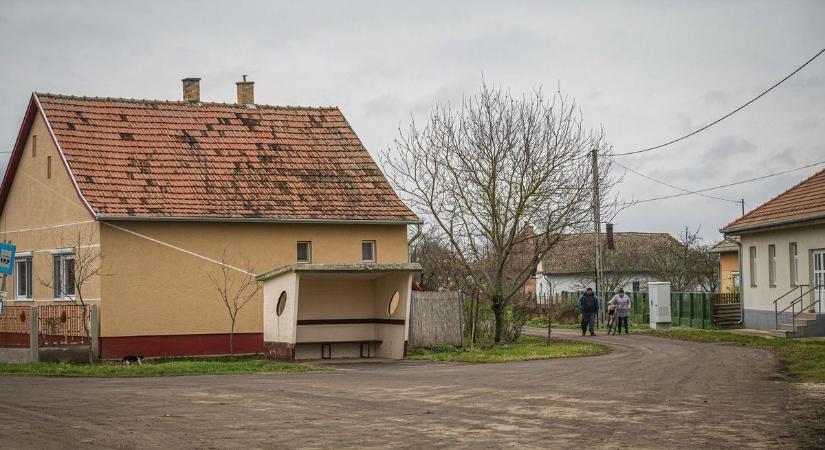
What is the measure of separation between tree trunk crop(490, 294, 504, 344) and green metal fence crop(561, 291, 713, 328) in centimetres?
1359

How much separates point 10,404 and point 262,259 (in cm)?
1567

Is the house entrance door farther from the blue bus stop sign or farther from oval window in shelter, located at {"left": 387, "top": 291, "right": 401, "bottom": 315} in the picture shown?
the blue bus stop sign

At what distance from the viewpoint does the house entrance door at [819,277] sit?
117 ft

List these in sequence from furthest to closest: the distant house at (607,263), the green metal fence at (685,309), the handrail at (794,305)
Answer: the distant house at (607,263) → the green metal fence at (685,309) → the handrail at (794,305)

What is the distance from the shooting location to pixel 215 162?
33031mm

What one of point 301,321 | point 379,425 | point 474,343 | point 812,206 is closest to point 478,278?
point 474,343

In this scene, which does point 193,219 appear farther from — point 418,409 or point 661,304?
point 661,304

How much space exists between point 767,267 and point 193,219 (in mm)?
20898

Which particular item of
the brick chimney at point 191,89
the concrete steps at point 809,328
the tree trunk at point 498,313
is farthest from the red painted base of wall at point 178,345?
the concrete steps at point 809,328

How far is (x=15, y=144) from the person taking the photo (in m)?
34.7

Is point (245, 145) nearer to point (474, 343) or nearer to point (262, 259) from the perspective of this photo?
point (262, 259)

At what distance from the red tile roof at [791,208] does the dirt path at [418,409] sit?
45.4ft

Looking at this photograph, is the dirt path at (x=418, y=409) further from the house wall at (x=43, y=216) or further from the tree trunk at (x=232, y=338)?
the house wall at (x=43, y=216)

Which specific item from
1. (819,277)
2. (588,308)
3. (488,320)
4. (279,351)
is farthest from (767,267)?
(279,351)
